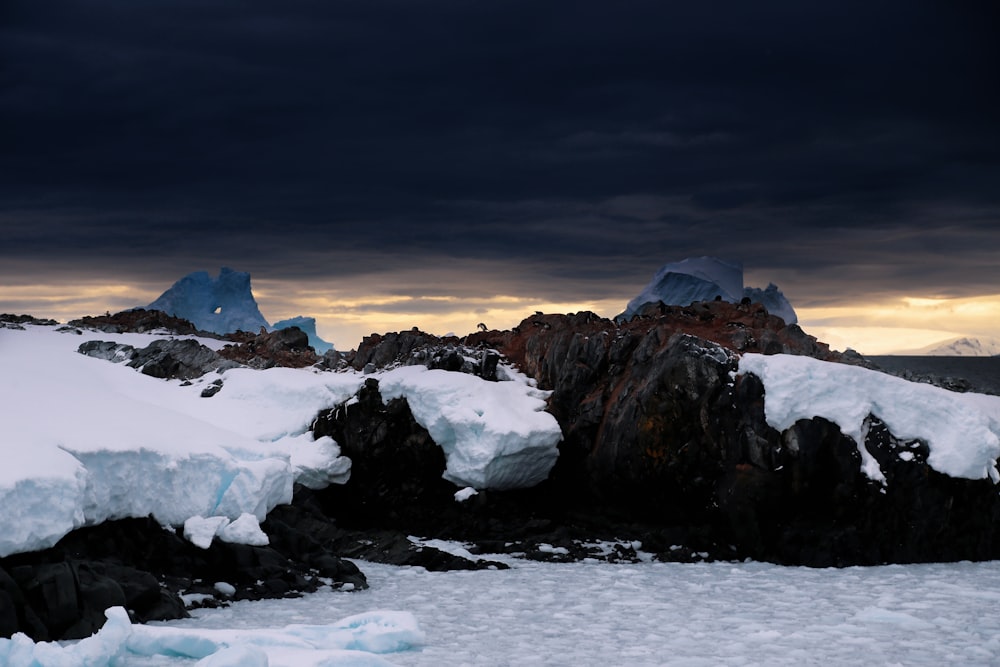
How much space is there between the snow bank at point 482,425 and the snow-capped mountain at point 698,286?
919 inches

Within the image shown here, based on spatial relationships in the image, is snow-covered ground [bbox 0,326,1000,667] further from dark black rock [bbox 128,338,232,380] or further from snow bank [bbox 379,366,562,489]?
dark black rock [bbox 128,338,232,380]

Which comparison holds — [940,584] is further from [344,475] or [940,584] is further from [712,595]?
[344,475]

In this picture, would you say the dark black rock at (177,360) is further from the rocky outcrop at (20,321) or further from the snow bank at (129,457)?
the rocky outcrop at (20,321)

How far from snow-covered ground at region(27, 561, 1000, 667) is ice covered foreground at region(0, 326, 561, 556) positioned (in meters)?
2.59

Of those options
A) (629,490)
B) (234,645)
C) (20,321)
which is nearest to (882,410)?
(629,490)

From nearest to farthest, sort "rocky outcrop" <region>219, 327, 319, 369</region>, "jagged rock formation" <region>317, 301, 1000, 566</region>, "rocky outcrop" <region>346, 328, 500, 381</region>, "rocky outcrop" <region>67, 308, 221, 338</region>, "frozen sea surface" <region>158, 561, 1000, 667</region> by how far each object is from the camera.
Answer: "frozen sea surface" <region>158, 561, 1000, 667</region> → "jagged rock formation" <region>317, 301, 1000, 566</region> → "rocky outcrop" <region>346, 328, 500, 381</region> → "rocky outcrop" <region>219, 327, 319, 369</region> → "rocky outcrop" <region>67, 308, 221, 338</region>

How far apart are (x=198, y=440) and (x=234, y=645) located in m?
8.07

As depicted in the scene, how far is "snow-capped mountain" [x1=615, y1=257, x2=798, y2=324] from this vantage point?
49.0m

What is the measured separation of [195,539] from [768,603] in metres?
10.6

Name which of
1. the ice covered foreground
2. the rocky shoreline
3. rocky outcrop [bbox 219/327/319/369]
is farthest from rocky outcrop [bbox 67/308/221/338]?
the rocky shoreline

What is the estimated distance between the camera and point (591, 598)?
18578 mm

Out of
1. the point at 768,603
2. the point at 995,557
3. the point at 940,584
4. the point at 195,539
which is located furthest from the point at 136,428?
the point at 995,557

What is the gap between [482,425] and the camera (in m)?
24.9

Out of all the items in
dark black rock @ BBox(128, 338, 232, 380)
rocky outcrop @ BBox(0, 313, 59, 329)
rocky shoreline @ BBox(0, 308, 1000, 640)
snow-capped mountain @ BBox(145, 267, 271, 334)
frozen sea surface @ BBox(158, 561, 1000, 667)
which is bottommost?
frozen sea surface @ BBox(158, 561, 1000, 667)
